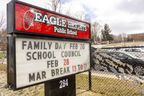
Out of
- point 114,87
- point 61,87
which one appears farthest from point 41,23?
point 114,87

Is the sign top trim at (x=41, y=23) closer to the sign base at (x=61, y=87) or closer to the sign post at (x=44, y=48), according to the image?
the sign post at (x=44, y=48)

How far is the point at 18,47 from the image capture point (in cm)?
336

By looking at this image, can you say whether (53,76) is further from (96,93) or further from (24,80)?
(96,93)

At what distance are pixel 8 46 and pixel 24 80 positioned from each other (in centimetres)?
63

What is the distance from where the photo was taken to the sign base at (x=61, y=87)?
438 cm

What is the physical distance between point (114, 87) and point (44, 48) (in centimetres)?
448

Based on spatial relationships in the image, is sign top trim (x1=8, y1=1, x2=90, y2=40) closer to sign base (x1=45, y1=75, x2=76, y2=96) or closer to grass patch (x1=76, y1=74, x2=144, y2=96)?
sign base (x1=45, y1=75, x2=76, y2=96)

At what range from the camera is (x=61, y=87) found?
4578 millimetres

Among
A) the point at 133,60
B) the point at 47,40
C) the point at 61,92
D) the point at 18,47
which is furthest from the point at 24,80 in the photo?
the point at 133,60

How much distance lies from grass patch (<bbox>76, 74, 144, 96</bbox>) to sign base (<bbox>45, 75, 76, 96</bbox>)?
239cm

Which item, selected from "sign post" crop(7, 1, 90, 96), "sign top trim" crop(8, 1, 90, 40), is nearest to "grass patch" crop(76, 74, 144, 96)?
"sign post" crop(7, 1, 90, 96)

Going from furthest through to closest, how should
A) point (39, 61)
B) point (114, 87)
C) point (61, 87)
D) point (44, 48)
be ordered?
1. point (114, 87)
2. point (61, 87)
3. point (44, 48)
4. point (39, 61)

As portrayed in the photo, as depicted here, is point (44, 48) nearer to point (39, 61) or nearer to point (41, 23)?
point (39, 61)

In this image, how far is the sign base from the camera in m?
4.38
